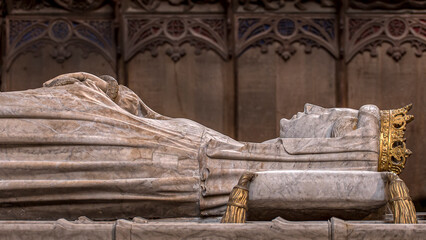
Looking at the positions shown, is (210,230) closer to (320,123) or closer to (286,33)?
(320,123)

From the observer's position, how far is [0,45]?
746cm

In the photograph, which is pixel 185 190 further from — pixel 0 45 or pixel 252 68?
pixel 0 45

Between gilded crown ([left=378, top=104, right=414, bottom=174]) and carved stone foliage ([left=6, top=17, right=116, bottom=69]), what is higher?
carved stone foliage ([left=6, top=17, right=116, bottom=69])

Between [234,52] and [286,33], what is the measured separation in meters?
0.58

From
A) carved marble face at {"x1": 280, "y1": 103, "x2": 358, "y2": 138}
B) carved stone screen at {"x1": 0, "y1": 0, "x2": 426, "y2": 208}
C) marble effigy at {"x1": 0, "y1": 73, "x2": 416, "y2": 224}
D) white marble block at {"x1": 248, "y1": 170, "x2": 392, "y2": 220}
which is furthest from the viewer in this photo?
carved stone screen at {"x1": 0, "y1": 0, "x2": 426, "y2": 208}

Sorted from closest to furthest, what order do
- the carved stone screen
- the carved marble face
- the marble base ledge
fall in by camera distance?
the marble base ledge
the carved marble face
the carved stone screen

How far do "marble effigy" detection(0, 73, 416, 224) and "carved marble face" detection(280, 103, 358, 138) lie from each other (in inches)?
0.6

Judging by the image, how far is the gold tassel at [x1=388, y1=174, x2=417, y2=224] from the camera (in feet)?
11.1

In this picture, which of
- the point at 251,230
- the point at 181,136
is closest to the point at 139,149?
the point at 181,136

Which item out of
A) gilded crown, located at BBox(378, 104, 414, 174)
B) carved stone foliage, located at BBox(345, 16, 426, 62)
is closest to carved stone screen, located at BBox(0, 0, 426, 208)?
carved stone foliage, located at BBox(345, 16, 426, 62)

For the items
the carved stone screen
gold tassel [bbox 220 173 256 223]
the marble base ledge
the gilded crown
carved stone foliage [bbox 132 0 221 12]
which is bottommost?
the marble base ledge

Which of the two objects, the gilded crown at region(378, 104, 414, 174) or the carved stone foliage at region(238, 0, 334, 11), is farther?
the carved stone foliage at region(238, 0, 334, 11)

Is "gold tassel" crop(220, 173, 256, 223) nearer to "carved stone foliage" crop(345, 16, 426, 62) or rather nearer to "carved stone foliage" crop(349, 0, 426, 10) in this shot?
"carved stone foliage" crop(345, 16, 426, 62)

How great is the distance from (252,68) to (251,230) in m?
4.34
